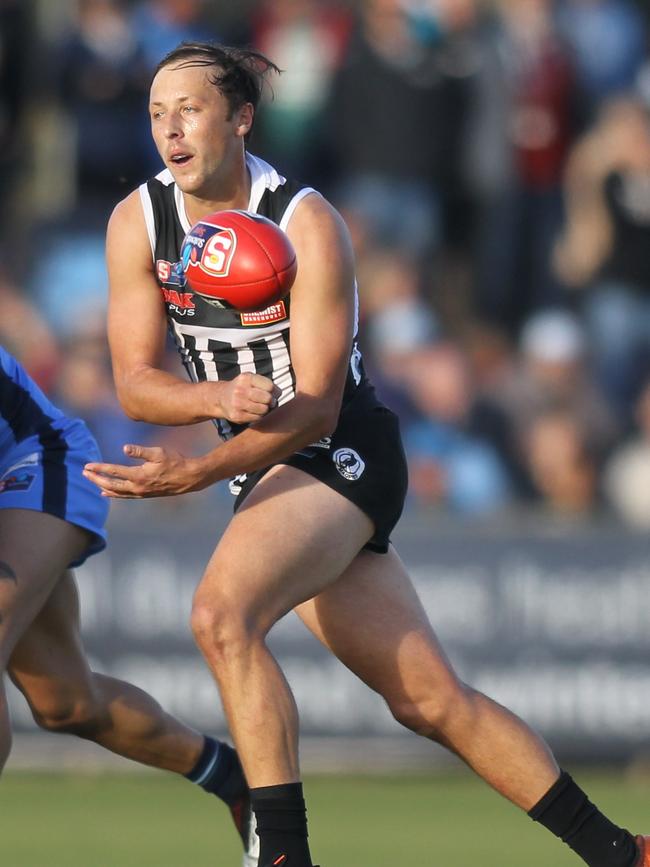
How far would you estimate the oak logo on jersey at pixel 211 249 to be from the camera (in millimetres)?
5145

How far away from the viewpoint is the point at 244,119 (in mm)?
5535

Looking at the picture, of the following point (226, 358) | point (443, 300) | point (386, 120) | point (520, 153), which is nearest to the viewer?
point (226, 358)

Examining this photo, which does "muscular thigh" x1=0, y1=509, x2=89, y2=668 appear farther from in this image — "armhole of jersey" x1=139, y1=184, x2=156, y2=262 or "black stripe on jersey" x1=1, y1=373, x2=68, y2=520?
"armhole of jersey" x1=139, y1=184, x2=156, y2=262

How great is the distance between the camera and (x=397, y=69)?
11977 millimetres

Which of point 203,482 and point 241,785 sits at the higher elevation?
point 203,482

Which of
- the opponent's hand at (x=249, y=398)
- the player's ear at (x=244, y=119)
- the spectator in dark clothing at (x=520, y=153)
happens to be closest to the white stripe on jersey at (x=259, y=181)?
the player's ear at (x=244, y=119)

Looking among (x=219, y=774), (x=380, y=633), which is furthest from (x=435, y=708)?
(x=219, y=774)

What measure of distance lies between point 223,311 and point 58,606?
130 centimetres

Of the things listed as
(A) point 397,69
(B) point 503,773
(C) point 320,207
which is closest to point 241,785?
(B) point 503,773

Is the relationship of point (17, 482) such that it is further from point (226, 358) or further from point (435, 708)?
point (435, 708)

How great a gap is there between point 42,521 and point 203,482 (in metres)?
0.85

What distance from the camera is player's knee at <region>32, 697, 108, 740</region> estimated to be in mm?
6238

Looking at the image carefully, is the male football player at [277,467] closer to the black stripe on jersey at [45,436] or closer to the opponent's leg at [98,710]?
the black stripe on jersey at [45,436]

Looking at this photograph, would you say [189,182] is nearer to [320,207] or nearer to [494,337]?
[320,207]
